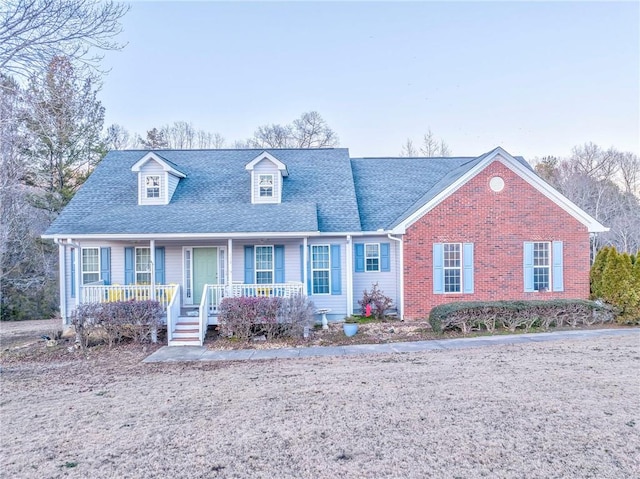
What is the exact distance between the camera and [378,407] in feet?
17.7

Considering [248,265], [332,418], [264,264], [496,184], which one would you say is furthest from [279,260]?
[332,418]

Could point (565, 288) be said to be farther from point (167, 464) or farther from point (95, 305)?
point (95, 305)

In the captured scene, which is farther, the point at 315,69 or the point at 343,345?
the point at 315,69

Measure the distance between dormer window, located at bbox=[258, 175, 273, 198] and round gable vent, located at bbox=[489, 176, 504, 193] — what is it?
7756 millimetres

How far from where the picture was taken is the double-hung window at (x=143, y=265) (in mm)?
12953

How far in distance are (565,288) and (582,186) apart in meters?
22.0

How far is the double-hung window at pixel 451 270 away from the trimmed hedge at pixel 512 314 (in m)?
1.74

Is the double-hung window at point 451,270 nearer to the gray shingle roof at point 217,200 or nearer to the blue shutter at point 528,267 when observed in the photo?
the blue shutter at point 528,267

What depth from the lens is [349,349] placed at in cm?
930

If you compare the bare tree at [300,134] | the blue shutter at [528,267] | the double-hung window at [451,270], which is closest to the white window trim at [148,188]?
the double-hung window at [451,270]

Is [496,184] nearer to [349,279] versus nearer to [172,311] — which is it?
[349,279]

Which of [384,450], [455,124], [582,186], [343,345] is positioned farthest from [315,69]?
[582,186]

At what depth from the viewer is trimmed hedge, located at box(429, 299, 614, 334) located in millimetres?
10453

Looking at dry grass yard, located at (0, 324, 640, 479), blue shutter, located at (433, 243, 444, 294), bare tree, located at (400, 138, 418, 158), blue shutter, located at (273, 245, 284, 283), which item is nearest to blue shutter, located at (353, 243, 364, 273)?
blue shutter, located at (433, 243, 444, 294)
